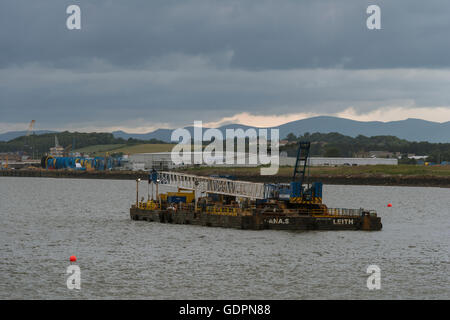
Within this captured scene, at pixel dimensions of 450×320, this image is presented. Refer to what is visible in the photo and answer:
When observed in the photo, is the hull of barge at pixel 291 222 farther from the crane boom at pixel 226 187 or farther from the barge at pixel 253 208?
the crane boom at pixel 226 187

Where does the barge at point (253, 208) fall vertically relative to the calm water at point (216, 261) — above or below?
above

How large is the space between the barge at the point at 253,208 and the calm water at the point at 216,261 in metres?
1.29

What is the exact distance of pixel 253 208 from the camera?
258 feet

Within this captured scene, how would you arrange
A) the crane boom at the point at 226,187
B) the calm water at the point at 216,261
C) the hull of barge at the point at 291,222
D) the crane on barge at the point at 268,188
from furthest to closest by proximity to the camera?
1. the crane boom at the point at 226,187
2. the crane on barge at the point at 268,188
3. the hull of barge at the point at 291,222
4. the calm water at the point at 216,261

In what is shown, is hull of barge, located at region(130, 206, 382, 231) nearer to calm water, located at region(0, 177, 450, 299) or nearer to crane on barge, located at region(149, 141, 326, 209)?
calm water, located at region(0, 177, 450, 299)

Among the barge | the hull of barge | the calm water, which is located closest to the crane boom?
the barge

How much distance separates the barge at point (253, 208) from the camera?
7356cm

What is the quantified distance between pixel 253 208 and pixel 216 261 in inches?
864

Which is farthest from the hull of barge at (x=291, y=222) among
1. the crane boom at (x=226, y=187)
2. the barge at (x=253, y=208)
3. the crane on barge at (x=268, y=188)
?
the crane boom at (x=226, y=187)

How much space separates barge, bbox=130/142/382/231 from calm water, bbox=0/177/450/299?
1289 millimetres

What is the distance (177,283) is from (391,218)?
54618 millimetres

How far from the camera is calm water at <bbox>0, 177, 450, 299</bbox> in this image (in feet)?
152
